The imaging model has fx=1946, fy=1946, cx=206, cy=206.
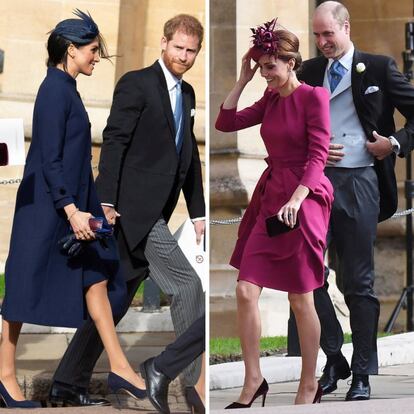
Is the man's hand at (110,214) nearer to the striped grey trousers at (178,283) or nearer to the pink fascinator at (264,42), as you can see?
the striped grey trousers at (178,283)

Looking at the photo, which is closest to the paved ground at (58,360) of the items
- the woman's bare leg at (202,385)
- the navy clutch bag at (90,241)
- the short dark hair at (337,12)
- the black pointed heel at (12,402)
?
the black pointed heel at (12,402)

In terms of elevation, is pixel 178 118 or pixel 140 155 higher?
pixel 178 118

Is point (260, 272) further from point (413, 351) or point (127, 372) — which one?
point (413, 351)

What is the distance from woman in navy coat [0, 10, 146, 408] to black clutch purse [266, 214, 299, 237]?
68 centimetres

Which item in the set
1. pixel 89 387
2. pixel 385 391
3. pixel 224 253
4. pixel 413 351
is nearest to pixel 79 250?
pixel 89 387

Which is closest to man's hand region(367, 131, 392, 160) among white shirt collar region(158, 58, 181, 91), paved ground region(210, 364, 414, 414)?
white shirt collar region(158, 58, 181, 91)

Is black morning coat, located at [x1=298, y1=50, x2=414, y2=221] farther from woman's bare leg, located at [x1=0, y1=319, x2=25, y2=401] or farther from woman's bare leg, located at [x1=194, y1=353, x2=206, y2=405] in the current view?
woman's bare leg, located at [x1=0, y1=319, x2=25, y2=401]

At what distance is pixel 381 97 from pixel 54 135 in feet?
4.15

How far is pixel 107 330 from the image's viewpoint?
7164mm

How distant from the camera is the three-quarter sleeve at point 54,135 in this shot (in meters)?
7.14

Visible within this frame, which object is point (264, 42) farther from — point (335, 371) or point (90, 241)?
point (335, 371)

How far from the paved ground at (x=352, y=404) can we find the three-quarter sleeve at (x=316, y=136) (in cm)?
78

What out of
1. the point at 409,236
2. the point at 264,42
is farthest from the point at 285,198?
the point at 409,236

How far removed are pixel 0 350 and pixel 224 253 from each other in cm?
218
